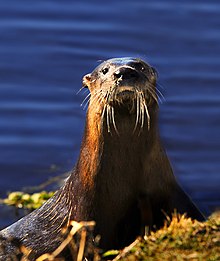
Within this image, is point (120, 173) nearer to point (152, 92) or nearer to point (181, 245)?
point (152, 92)

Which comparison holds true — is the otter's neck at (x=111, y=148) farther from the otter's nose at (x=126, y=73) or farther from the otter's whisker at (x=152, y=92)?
the otter's nose at (x=126, y=73)

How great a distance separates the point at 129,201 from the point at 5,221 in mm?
1873

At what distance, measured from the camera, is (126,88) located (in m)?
7.32

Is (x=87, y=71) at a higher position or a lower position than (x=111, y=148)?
higher

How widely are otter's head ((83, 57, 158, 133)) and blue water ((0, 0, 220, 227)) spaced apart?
1782 mm

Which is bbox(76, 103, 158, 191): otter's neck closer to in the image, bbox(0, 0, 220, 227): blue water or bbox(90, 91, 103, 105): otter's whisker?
bbox(90, 91, 103, 105): otter's whisker

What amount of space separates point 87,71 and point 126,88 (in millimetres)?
3879

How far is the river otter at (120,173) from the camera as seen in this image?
753 centimetres

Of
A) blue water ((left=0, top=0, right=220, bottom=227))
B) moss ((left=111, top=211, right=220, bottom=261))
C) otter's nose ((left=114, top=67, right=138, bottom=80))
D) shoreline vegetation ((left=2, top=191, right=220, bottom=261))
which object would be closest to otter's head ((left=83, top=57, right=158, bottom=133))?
otter's nose ((left=114, top=67, right=138, bottom=80))

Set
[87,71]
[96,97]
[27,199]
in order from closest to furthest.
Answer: [96,97] < [27,199] < [87,71]

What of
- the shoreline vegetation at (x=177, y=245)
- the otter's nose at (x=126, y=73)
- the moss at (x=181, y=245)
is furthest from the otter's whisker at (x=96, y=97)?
the moss at (x=181, y=245)

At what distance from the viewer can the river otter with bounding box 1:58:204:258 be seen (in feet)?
24.7

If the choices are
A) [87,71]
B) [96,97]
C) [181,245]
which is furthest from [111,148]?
[87,71]

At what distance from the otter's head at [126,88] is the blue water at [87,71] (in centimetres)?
178
